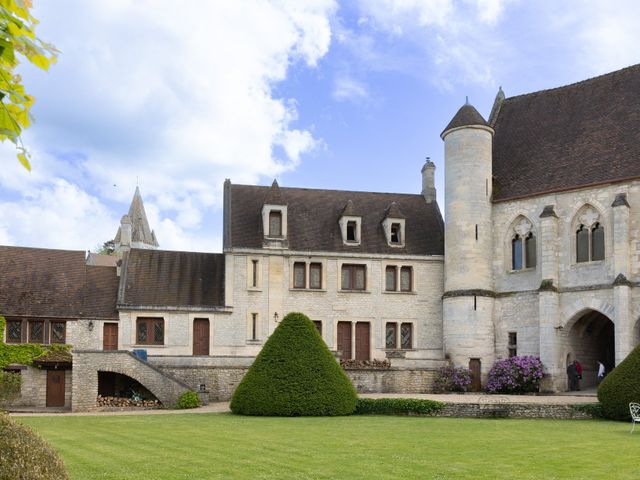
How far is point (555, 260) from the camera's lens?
37781mm

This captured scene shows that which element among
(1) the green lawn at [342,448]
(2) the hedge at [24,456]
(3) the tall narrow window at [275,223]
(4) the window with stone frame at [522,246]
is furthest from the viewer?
(3) the tall narrow window at [275,223]

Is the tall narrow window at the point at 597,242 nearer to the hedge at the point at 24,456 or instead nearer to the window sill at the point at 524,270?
the window sill at the point at 524,270

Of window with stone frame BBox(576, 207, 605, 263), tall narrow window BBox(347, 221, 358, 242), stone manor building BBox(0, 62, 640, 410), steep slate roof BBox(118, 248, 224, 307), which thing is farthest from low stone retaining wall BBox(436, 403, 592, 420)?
tall narrow window BBox(347, 221, 358, 242)

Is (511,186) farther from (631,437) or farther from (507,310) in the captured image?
(631,437)

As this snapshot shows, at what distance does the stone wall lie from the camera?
32.3 m

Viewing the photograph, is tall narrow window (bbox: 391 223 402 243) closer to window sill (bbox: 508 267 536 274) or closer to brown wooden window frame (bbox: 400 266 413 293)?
brown wooden window frame (bbox: 400 266 413 293)

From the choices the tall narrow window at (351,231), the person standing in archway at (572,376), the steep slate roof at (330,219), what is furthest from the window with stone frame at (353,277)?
the person standing in archway at (572,376)

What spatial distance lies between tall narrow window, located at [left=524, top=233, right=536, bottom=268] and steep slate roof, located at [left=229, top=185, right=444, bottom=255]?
4.50 metres

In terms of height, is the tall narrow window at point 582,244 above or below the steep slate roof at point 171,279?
above

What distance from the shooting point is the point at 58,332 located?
3728 centimetres

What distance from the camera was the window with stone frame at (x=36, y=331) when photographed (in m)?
36.7

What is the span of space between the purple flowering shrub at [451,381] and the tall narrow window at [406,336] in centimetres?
382

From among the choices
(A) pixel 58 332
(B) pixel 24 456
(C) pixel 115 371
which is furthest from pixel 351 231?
(B) pixel 24 456

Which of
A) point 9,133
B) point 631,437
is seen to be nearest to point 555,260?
point 631,437
